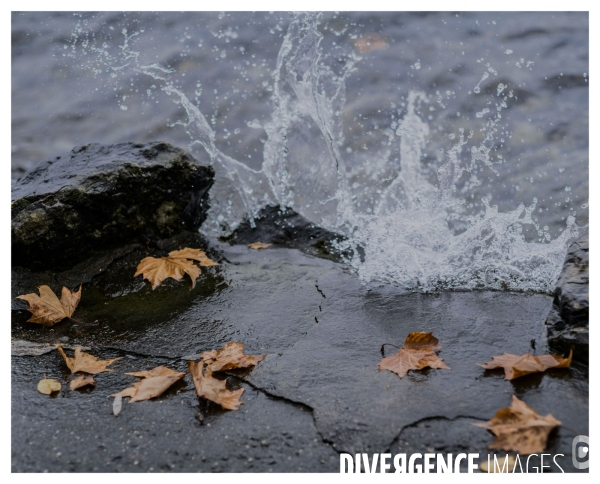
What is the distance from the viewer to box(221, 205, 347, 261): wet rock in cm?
370

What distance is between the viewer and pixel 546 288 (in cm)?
278

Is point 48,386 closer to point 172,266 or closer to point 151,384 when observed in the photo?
point 151,384

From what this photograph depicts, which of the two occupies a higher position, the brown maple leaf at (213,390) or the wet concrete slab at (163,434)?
the brown maple leaf at (213,390)

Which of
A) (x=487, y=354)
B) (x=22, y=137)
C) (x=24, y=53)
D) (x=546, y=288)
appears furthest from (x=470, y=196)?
(x=24, y=53)

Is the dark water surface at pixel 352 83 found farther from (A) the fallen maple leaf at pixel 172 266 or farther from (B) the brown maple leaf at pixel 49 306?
(B) the brown maple leaf at pixel 49 306

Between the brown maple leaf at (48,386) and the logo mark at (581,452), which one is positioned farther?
the brown maple leaf at (48,386)

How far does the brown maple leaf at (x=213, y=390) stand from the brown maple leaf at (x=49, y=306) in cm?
100

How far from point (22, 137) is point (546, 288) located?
19.7 ft

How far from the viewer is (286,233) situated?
3861 millimetres

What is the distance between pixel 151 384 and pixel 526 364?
1421 mm

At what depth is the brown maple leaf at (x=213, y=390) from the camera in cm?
193

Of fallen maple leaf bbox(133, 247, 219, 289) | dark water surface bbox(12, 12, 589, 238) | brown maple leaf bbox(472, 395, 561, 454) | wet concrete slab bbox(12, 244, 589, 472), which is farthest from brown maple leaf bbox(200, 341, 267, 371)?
dark water surface bbox(12, 12, 589, 238)

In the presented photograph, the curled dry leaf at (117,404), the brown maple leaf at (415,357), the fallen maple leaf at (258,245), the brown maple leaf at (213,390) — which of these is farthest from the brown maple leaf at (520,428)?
the fallen maple leaf at (258,245)

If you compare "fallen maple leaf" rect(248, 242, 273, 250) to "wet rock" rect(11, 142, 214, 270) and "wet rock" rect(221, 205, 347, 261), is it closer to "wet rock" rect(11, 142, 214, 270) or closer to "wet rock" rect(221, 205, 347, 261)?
"wet rock" rect(221, 205, 347, 261)
